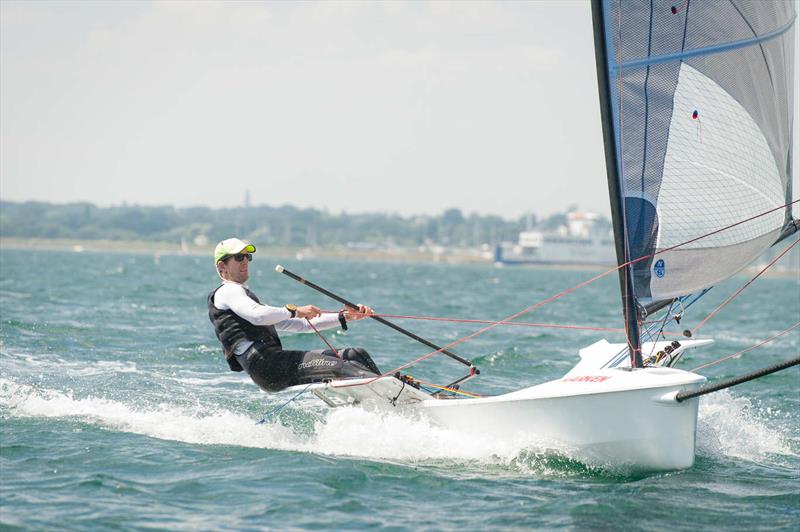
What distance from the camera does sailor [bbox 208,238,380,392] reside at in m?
7.52

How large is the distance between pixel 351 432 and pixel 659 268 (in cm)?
248

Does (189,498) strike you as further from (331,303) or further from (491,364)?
(331,303)

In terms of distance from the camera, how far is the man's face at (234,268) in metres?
7.62

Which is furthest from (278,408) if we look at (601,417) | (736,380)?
(736,380)

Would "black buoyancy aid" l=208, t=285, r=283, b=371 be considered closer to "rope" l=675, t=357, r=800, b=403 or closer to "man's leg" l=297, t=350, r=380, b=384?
"man's leg" l=297, t=350, r=380, b=384

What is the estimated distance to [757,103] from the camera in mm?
7957

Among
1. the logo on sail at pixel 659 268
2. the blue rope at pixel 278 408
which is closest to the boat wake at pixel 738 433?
the logo on sail at pixel 659 268

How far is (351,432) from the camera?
295 inches

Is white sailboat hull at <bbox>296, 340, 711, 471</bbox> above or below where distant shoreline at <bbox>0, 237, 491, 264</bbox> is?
above

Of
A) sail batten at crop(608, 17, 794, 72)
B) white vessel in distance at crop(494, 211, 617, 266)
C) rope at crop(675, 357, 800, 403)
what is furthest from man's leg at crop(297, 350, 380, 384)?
white vessel in distance at crop(494, 211, 617, 266)

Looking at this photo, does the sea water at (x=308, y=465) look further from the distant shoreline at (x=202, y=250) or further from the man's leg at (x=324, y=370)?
the distant shoreline at (x=202, y=250)

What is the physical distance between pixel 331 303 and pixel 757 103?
1856cm

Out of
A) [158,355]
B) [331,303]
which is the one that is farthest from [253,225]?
[158,355]

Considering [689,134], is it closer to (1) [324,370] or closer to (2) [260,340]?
(1) [324,370]
